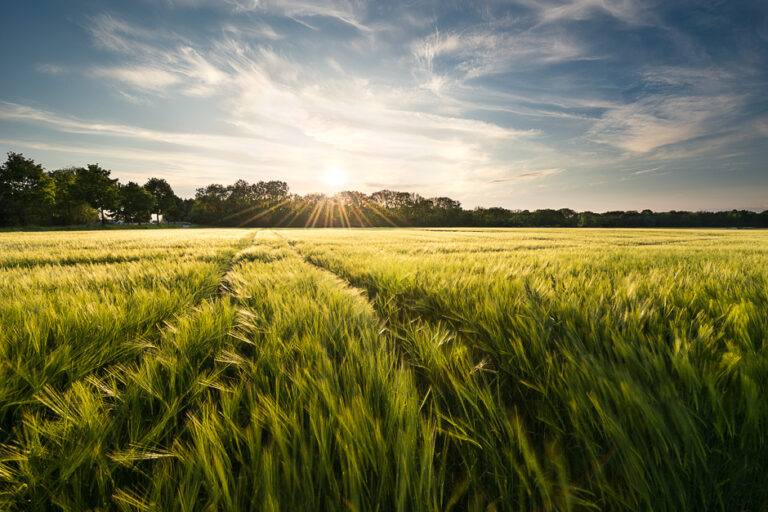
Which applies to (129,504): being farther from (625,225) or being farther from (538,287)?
(625,225)

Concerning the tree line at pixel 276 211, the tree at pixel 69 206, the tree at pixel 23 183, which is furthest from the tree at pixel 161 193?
the tree at pixel 23 183

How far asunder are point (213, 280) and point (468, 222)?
257 ft

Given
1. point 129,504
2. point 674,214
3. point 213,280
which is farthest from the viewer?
point 674,214

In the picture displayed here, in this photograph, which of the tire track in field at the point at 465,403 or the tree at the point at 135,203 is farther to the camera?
the tree at the point at 135,203

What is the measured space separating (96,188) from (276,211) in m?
32.1

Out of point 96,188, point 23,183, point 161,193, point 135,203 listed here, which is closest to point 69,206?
point 96,188

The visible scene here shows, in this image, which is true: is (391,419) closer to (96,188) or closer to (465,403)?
(465,403)

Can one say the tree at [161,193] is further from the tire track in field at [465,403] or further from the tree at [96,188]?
the tire track in field at [465,403]

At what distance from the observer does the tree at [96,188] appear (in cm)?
4750

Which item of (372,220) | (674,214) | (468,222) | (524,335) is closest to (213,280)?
(524,335)

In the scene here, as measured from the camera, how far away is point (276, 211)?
71.1m

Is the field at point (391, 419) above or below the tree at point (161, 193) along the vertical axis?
below

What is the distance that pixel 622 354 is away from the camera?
2.91ft

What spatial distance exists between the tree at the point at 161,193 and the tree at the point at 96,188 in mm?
22269
